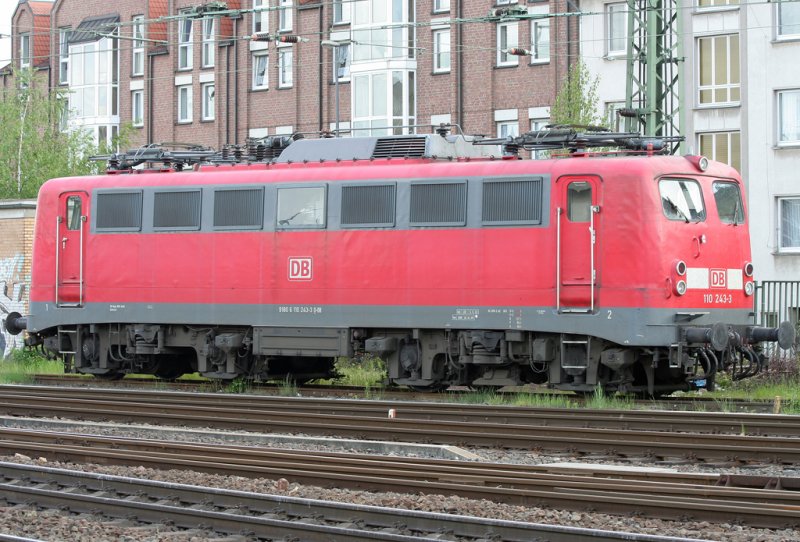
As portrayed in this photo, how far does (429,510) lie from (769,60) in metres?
32.5

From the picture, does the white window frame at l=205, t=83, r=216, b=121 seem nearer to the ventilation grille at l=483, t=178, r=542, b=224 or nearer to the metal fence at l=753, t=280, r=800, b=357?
the metal fence at l=753, t=280, r=800, b=357

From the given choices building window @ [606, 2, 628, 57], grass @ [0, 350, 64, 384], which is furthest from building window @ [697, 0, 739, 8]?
grass @ [0, 350, 64, 384]

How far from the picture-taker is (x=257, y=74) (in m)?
52.1

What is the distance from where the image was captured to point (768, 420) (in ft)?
51.8

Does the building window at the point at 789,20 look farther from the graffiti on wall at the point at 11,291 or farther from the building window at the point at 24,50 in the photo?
the building window at the point at 24,50

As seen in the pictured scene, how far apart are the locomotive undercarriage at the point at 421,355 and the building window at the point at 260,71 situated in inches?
1108

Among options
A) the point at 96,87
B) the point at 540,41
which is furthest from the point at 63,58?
the point at 540,41

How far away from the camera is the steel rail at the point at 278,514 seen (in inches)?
372

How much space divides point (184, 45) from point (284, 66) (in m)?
5.77

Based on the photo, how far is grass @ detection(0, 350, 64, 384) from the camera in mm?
24922

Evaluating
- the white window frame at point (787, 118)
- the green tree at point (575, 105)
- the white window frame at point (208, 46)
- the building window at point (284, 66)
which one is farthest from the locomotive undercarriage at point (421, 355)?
the white window frame at point (208, 46)

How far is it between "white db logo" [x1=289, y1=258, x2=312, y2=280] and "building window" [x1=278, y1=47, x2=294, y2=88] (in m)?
30.2

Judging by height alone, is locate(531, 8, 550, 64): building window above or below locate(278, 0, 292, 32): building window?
below

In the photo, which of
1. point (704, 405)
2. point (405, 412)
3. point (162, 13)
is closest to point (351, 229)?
point (405, 412)
